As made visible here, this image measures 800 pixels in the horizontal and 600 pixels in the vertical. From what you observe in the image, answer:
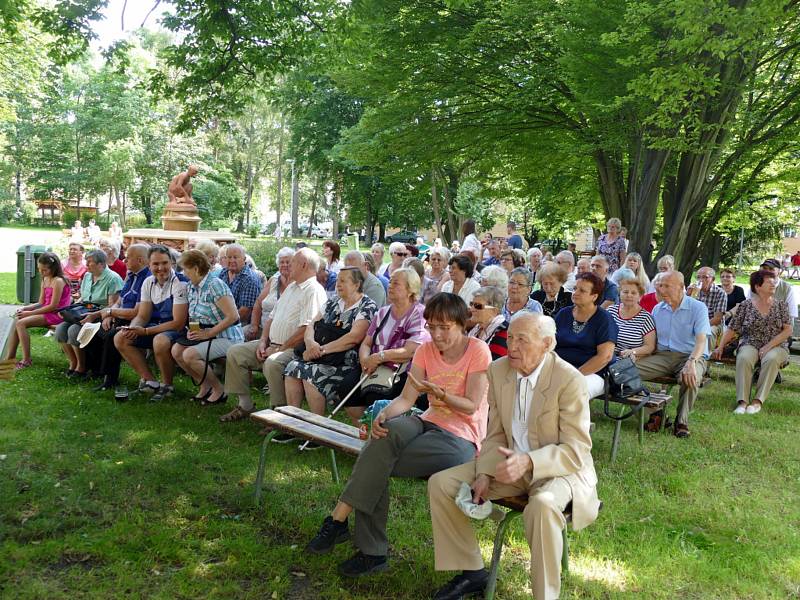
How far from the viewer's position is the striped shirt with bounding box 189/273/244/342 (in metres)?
6.47

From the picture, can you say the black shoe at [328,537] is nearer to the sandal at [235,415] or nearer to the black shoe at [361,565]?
the black shoe at [361,565]

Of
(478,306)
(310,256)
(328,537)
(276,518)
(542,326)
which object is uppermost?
(310,256)

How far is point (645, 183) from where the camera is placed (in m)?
12.5

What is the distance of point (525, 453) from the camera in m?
3.11

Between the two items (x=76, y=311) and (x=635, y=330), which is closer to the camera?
(x=635, y=330)

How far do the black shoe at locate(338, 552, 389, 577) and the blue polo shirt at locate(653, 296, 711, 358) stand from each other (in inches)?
162

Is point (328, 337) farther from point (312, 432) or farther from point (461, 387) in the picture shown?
point (461, 387)

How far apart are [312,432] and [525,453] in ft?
5.21

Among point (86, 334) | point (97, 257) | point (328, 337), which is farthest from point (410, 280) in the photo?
point (97, 257)

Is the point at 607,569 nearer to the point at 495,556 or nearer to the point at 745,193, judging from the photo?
the point at 495,556

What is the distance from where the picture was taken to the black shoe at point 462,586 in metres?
3.21

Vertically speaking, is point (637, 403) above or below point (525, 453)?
below

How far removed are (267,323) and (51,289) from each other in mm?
3224

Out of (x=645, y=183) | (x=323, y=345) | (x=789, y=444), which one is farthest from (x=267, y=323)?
(x=645, y=183)
